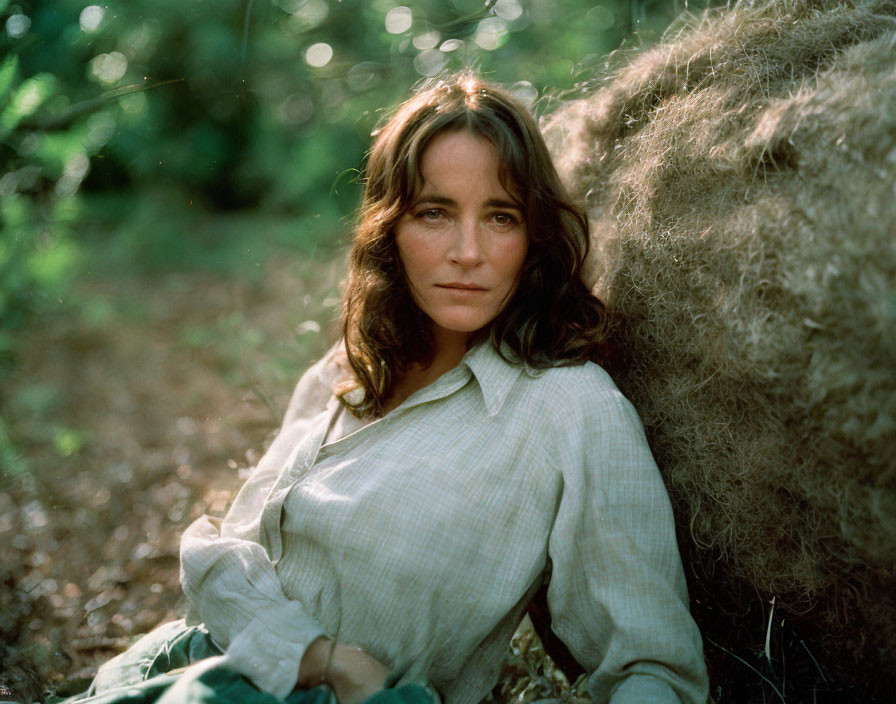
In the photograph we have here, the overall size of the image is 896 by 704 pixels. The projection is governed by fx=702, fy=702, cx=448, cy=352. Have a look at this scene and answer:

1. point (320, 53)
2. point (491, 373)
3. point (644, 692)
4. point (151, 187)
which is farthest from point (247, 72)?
point (644, 692)

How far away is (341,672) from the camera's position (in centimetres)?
148

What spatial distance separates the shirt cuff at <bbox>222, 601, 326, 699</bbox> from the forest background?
1.31m

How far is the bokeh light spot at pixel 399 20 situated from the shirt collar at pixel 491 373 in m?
1.43

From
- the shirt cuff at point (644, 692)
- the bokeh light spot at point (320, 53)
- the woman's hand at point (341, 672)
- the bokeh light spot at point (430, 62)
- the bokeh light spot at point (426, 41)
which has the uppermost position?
the bokeh light spot at point (320, 53)

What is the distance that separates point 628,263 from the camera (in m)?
1.72

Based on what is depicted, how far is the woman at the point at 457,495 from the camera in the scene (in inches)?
56.4

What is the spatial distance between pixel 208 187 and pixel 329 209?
2.71 m

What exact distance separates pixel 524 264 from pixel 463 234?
Result: 20 centimetres

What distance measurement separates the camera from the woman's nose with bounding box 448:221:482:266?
65.4 inches

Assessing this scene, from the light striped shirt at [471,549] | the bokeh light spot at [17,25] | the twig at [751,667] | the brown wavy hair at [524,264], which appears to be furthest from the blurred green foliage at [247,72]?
the twig at [751,667]

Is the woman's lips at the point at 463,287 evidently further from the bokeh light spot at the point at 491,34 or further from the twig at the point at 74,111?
the twig at the point at 74,111

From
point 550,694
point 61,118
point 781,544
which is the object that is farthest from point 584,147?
point 61,118

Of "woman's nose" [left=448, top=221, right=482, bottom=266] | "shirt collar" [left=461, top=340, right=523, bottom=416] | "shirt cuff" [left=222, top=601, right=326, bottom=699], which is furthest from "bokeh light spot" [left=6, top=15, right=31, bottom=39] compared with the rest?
"shirt cuff" [left=222, top=601, right=326, bottom=699]

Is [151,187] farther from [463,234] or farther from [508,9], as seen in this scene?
[463,234]
